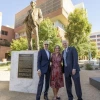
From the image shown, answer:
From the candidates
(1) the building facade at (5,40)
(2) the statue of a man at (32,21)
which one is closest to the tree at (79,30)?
(2) the statue of a man at (32,21)

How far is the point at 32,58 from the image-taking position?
565 centimetres

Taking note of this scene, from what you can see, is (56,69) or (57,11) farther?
(57,11)

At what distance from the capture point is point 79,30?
25516 mm

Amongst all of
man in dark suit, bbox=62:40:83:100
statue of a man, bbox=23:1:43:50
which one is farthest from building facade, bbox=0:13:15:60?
man in dark suit, bbox=62:40:83:100

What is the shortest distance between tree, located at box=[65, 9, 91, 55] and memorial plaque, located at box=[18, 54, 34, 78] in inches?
778

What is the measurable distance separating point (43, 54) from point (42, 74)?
59 centimetres

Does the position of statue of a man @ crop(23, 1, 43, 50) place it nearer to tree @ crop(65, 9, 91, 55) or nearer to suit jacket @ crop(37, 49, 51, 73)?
suit jacket @ crop(37, 49, 51, 73)

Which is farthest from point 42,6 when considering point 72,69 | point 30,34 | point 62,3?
point 72,69

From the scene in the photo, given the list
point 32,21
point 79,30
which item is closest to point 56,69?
point 32,21

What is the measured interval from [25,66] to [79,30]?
68.9 feet

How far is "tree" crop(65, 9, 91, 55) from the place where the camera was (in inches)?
1000

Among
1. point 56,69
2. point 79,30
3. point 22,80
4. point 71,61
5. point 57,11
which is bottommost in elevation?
point 22,80

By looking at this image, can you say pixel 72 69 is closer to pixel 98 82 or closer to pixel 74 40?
pixel 98 82

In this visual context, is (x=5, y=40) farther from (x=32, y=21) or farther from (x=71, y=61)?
(x=71, y=61)
